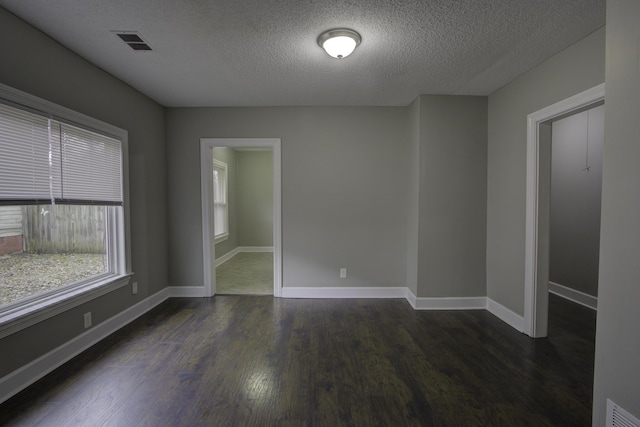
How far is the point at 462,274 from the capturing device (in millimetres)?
3451

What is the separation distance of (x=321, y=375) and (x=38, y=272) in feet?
7.63

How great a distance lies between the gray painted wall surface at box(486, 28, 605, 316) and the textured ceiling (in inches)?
5.2

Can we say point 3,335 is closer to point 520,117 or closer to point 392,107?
point 392,107

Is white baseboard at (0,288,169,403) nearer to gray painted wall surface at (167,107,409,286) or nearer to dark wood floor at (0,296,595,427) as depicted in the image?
dark wood floor at (0,296,595,427)

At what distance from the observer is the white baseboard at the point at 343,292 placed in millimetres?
3830

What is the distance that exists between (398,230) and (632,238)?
2.57 meters

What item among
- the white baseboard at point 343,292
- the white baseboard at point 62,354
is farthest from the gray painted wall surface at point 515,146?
the white baseboard at point 62,354

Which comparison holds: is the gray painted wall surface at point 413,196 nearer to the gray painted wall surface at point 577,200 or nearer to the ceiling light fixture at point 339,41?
the ceiling light fixture at point 339,41

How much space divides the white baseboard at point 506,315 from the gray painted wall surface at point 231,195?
499cm

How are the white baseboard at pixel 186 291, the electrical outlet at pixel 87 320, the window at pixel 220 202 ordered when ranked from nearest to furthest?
the electrical outlet at pixel 87 320 → the white baseboard at pixel 186 291 → the window at pixel 220 202

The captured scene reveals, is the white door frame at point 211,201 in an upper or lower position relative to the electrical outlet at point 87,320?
upper

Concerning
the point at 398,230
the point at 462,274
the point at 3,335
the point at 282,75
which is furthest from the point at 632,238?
the point at 3,335

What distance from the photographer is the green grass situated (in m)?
1.96

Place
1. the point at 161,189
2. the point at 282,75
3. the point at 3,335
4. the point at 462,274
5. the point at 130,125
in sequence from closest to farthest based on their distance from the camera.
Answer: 1. the point at 3,335
2. the point at 282,75
3. the point at 130,125
4. the point at 462,274
5. the point at 161,189
